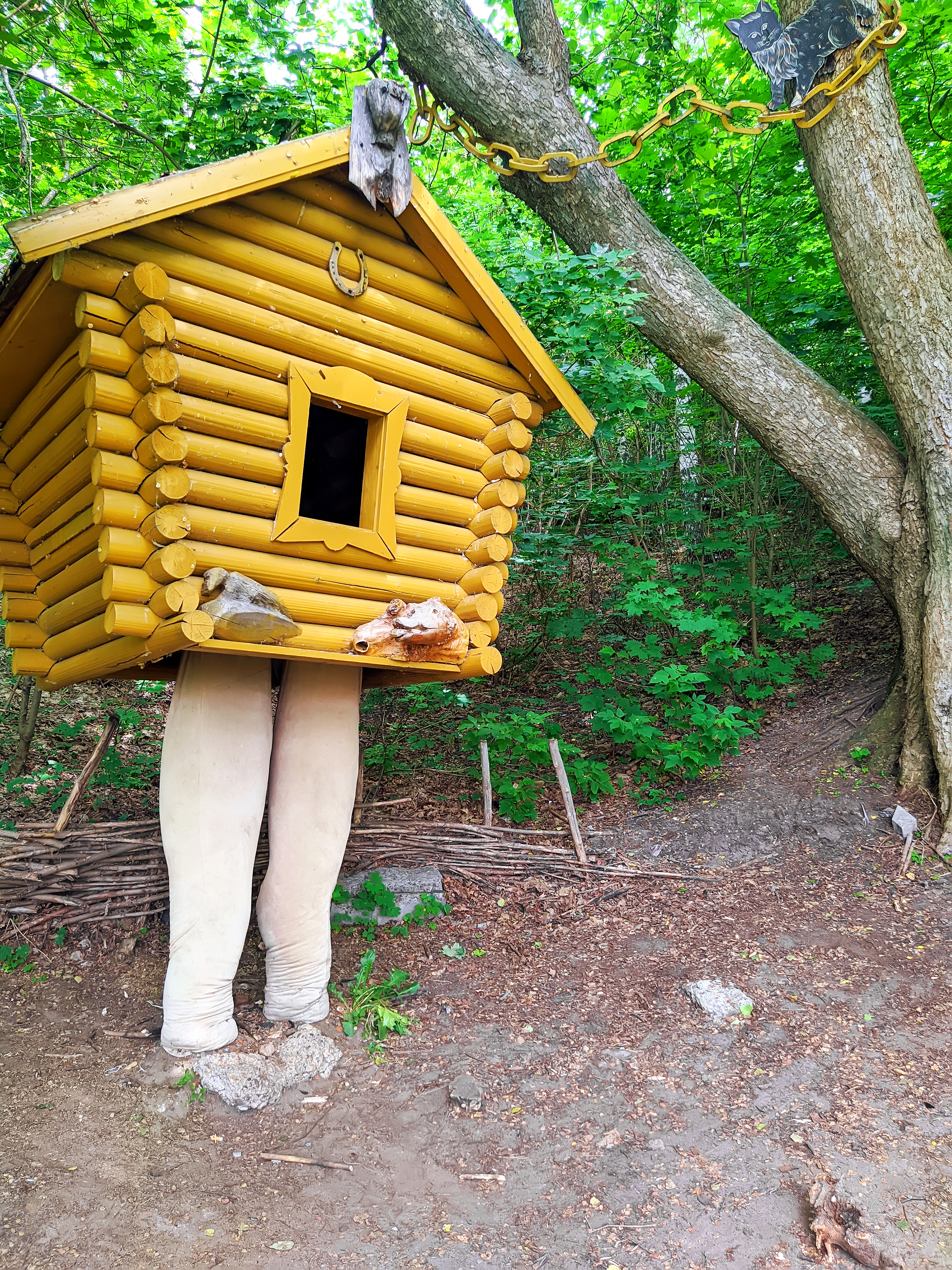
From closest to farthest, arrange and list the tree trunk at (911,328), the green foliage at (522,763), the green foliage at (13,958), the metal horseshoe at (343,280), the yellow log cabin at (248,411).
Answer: the yellow log cabin at (248,411), the metal horseshoe at (343,280), the green foliage at (13,958), the tree trunk at (911,328), the green foliage at (522,763)

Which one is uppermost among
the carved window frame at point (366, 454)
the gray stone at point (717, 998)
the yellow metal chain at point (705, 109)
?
the yellow metal chain at point (705, 109)

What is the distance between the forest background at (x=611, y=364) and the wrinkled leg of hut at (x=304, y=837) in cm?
242

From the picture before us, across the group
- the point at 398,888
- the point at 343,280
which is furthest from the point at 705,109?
the point at 398,888

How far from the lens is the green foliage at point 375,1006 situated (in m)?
4.08

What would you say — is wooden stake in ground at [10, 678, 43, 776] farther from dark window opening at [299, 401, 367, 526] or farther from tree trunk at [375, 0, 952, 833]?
tree trunk at [375, 0, 952, 833]

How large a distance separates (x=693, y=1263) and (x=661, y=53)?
367 inches

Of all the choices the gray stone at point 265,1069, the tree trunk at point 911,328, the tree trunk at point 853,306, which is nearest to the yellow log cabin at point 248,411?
the gray stone at point 265,1069

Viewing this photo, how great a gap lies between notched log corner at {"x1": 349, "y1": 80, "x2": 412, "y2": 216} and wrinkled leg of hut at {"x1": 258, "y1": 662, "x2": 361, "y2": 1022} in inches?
87.5

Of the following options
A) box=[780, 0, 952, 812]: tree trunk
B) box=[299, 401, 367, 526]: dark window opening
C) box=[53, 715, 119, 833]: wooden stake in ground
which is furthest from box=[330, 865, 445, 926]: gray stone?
box=[780, 0, 952, 812]: tree trunk

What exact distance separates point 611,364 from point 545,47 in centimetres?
286

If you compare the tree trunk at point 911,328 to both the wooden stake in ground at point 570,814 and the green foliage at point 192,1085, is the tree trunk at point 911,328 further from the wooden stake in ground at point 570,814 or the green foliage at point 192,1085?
the green foliage at point 192,1085

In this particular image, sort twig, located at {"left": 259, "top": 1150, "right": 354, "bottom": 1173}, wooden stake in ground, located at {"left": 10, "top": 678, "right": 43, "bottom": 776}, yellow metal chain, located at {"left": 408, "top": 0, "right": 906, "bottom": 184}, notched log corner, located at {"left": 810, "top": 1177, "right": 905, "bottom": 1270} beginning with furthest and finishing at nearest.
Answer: wooden stake in ground, located at {"left": 10, "top": 678, "right": 43, "bottom": 776} → yellow metal chain, located at {"left": 408, "top": 0, "right": 906, "bottom": 184} → twig, located at {"left": 259, "top": 1150, "right": 354, "bottom": 1173} → notched log corner, located at {"left": 810, "top": 1177, "right": 905, "bottom": 1270}

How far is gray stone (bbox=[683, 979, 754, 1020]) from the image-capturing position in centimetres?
417

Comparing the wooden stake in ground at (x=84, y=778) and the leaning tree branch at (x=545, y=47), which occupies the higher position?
the leaning tree branch at (x=545, y=47)
